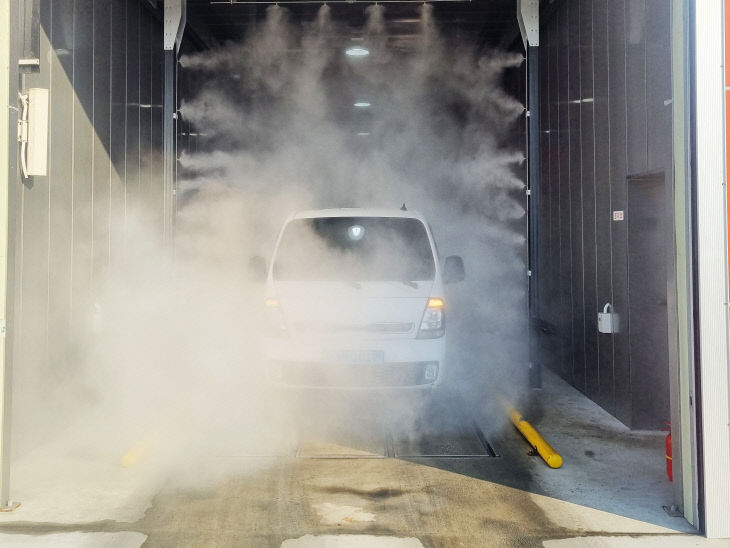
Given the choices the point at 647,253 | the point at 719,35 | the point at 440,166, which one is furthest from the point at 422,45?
the point at 719,35

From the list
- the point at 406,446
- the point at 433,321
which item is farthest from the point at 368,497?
the point at 433,321

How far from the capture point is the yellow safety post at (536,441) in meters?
4.96

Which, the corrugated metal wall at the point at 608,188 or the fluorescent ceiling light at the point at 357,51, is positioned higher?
the fluorescent ceiling light at the point at 357,51

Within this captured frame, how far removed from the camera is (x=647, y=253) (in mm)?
5844

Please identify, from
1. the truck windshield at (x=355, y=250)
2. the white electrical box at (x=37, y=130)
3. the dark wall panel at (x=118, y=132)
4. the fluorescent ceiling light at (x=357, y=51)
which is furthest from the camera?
the fluorescent ceiling light at (x=357, y=51)

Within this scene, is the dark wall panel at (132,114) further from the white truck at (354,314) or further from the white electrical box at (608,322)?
the white electrical box at (608,322)

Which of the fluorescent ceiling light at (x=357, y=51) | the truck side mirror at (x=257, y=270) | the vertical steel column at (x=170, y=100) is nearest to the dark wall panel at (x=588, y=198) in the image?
the truck side mirror at (x=257, y=270)

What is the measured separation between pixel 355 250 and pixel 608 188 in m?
2.41

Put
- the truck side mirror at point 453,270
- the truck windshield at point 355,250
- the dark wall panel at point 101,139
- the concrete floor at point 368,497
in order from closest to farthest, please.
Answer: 1. the concrete floor at point 368,497
2. the truck windshield at point 355,250
3. the dark wall panel at point 101,139
4. the truck side mirror at point 453,270

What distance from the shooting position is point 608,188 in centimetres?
645

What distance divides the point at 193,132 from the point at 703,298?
300 inches

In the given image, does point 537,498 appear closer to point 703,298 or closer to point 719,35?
point 703,298

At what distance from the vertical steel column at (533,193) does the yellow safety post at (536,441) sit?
1.27 m

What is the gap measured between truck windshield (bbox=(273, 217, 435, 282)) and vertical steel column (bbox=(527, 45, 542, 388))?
1.62m
